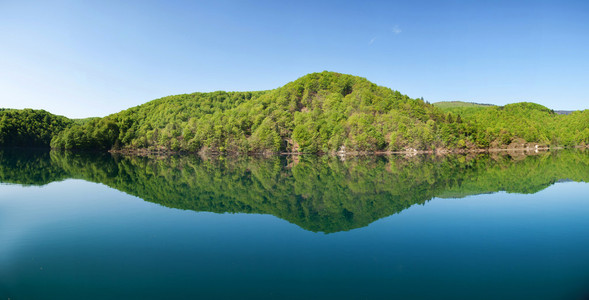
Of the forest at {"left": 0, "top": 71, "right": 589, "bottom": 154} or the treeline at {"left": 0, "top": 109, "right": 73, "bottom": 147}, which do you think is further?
the treeline at {"left": 0, "top": 109, "right": 73, "bottom": 147}

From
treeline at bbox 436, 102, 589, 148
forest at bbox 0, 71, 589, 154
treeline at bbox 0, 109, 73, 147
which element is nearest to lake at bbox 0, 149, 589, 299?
forest at bbox 0, 71, 589, 154

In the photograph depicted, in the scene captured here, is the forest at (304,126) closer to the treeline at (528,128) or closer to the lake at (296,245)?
the treeline at (528,128)

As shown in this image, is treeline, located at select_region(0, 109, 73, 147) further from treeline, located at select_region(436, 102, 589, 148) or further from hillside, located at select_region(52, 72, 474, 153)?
treeline, located at select_region(436, 102, 589, 148)

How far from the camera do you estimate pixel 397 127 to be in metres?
110

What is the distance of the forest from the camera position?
108 metres

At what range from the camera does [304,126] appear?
109812 mm

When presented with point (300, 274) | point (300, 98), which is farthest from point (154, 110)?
point (300, 274)

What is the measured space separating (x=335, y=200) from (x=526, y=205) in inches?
504

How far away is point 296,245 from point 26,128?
17718 cm

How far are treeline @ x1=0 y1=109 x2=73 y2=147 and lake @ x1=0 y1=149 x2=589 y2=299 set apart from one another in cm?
15059

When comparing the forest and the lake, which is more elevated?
the forest

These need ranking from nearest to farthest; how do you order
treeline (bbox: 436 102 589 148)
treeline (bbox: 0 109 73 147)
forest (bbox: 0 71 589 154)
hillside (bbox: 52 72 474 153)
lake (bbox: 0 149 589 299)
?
1. lake (bbox: 0 149 589 299)
2. hillside (bbox: 52 72 474 153)
3. forest (bbox: 0 71 589 154)
4. treeline (bbox: 436 102 589 148)
5. treeline (bbox: 0 109 73 147)

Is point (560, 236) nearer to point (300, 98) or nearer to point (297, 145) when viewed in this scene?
point (297, 145)

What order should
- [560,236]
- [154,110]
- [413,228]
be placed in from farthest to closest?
[154,110], [413,228], [560,236]
